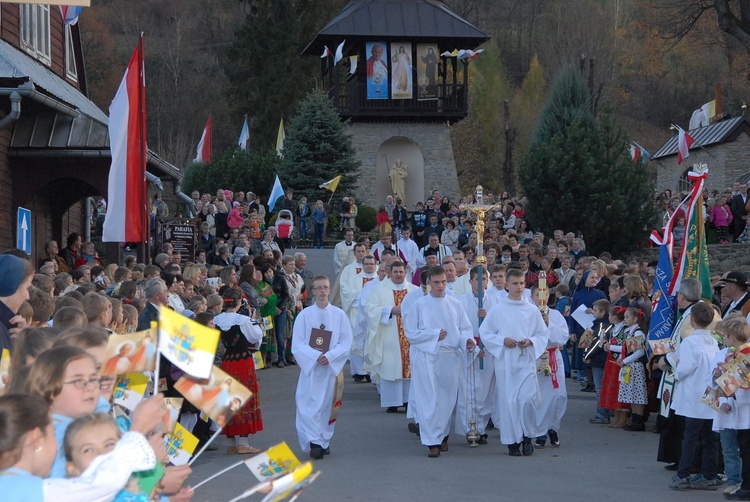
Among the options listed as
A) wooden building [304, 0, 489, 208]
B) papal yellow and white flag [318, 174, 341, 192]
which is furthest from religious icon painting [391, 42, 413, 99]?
papal yellow and white flag [318, 174, 341, 192]

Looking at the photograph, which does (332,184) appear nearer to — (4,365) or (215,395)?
(4,365)

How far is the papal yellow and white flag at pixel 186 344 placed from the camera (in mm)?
4016

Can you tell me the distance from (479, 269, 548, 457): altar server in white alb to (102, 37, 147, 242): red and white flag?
5.66 meters

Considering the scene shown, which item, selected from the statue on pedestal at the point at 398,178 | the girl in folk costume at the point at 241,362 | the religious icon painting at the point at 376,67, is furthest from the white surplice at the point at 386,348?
the statue on pedestal at the point at 398,178

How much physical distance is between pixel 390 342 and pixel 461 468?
431 cm

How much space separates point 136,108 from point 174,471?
11.4 metres

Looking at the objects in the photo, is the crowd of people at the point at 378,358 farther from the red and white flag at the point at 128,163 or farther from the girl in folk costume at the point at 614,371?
the red and white flag at the point at 128,163

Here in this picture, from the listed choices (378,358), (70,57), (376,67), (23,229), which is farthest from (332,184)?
(23,229)

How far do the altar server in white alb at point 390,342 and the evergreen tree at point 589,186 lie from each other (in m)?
13.7

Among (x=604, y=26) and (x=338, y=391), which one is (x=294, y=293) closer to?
(x=338, y=391)

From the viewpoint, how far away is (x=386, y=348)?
47.8ft

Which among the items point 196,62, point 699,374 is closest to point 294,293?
point 699,374

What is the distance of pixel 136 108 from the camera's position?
15.1m

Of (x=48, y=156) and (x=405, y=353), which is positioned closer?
(x=405, y=353)
